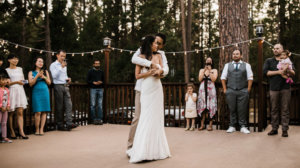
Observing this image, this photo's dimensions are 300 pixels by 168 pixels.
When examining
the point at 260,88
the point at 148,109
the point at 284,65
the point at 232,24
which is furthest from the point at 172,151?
the point at 232,24

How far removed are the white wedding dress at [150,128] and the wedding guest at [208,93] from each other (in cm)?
249

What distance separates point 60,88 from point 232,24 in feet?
13.5

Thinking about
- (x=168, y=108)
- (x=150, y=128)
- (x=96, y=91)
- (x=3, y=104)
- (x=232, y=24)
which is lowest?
(x=168, y=108)

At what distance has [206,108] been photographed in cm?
568

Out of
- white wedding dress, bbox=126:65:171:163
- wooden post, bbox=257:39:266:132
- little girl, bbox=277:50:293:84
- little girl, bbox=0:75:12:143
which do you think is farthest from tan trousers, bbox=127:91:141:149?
wooden post, bbox=257:39:266:132

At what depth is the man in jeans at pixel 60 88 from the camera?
554 cm

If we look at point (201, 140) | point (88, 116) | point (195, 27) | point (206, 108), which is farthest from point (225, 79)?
point (195, 27)

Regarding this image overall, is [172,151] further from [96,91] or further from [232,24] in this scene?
[232,24]

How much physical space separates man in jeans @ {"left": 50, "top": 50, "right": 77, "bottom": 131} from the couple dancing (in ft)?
8.98

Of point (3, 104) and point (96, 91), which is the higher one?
point (96, 91)

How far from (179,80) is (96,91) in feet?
35.8

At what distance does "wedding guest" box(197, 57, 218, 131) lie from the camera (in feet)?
18.2

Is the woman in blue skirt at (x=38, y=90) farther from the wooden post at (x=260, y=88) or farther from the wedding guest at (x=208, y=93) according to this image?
the wooden post at (x=260, y=88)

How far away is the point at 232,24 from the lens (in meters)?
6.12
